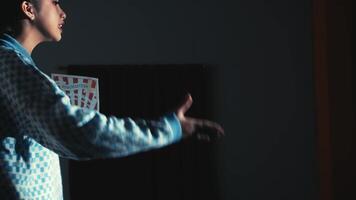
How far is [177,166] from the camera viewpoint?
298 centimetres

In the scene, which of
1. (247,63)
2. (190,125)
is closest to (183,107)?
(190,125)

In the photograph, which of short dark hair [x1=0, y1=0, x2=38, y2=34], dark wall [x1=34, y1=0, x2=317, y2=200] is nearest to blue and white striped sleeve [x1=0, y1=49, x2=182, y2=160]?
short dark hair [x1=0, y1=0, x2=38, y2=34]

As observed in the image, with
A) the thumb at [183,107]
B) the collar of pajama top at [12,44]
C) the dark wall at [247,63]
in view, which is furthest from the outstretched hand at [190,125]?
the dark wall at [247,63]

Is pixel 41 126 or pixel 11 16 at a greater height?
pixel 11 16

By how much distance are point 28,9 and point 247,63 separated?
6.62 feet

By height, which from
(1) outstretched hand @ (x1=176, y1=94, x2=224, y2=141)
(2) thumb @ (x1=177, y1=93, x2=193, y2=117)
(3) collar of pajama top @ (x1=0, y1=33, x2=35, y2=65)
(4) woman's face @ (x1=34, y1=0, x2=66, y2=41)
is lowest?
(1) outstretched hand @ (x1=176, y1=94, x2=224, y2=141)

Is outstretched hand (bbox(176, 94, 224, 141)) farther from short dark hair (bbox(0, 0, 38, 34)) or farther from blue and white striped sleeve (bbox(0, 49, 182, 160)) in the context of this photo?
short dark hair (bbox(0, 0, 38, 34))

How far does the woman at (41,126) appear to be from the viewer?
82 cm

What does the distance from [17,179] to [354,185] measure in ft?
4.02

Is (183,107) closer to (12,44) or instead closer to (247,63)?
(12,44)

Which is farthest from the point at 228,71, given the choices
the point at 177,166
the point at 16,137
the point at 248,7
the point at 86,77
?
the point at 16,137

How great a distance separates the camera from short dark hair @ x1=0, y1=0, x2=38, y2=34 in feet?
3.41

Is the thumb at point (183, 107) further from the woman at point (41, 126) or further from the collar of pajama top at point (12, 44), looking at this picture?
the collar of pajama top at point (12, 44)

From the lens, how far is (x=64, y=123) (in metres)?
0.81
